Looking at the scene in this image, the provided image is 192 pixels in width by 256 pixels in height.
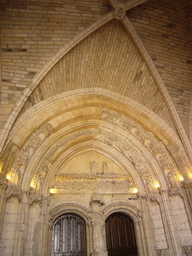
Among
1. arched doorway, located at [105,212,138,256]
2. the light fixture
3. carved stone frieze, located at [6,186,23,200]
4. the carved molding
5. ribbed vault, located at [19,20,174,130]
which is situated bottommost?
the carved molding

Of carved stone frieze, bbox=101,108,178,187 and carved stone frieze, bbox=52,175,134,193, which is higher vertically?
carved stone frieze, bbox=101,108,178,187

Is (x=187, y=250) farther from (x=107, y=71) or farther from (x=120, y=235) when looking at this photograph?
(x=107, y=71)

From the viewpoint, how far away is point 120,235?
707cm

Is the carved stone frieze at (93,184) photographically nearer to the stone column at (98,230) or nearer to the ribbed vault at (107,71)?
the stone column at (98,230)

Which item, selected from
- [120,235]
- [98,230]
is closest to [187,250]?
[120,235]

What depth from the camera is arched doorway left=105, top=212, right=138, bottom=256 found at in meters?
6.87

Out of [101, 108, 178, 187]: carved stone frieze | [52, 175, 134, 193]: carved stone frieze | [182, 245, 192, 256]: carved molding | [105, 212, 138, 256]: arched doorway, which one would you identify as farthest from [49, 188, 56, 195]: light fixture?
[182, 245, 192, 256]: carved molding

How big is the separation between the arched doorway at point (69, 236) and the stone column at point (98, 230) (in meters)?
0.43

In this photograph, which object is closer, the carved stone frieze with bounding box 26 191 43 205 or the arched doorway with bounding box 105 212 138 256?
the carved stone frieze with bounding box 26 191 43 205

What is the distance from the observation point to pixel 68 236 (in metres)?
6.69

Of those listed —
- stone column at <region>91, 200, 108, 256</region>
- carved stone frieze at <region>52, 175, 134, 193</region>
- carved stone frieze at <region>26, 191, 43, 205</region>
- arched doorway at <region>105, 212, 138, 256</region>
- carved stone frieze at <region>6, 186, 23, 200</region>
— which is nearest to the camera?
carved stone frieze at <region>6, 186, 23, 200</region>

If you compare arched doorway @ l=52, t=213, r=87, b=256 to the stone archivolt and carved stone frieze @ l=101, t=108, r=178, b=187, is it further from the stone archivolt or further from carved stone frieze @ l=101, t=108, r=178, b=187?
carved stone frieze @ l=101, t=108, r=178, b=187

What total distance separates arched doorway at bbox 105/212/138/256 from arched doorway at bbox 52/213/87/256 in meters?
0.85

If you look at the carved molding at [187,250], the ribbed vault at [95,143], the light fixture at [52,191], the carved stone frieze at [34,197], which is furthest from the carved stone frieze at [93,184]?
the carved molding at [187,250]
